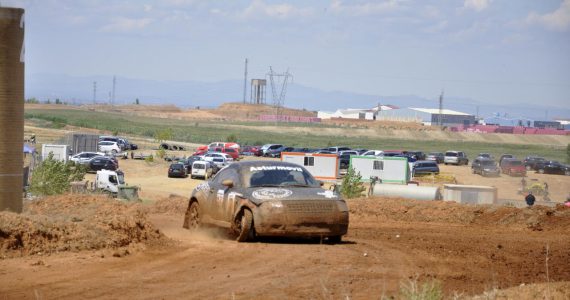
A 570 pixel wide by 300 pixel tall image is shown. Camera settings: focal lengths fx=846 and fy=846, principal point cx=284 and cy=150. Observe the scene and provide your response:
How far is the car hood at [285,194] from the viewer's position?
13570mm

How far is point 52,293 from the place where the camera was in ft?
28.8

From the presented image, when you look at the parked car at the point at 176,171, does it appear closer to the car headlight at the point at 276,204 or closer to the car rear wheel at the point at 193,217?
the car rear wheel at the point at 193,217

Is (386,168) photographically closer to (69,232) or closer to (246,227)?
(246,227)

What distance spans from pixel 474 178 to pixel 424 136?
9438 centimetres

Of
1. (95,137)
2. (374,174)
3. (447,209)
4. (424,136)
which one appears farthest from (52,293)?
(424,136)

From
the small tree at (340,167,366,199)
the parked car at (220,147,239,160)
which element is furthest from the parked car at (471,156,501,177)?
the small tree at (340,167,366,199)

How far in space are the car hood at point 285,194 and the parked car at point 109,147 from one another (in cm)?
6521

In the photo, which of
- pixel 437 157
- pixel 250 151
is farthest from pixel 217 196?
pixel 437 157

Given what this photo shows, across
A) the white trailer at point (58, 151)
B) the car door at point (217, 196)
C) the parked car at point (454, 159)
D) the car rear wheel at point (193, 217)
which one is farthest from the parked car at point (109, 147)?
the car door at point (217, 196)

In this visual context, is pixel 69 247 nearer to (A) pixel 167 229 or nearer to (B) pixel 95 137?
(A) pixel 167 229

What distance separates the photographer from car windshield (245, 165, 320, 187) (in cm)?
1439

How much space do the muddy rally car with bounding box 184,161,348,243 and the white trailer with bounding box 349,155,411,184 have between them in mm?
43686

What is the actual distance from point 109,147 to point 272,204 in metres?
66.6

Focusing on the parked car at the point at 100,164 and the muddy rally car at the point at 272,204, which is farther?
the parked car at the point at 100,164
